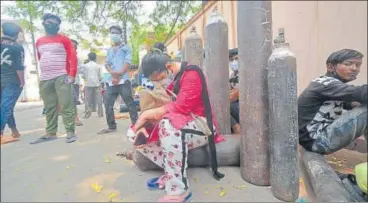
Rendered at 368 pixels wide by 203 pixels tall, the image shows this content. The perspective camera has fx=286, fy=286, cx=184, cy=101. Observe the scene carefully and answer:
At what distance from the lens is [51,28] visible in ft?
1.99

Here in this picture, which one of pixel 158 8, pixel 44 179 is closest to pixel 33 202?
pixel 44 179

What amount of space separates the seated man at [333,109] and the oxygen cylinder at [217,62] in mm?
467

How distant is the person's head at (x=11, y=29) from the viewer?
524 mm

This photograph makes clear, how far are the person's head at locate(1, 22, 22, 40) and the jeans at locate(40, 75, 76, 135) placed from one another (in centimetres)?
12

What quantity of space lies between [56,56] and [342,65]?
1363 millimetres

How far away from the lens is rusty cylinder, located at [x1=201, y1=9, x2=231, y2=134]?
67.1 inches

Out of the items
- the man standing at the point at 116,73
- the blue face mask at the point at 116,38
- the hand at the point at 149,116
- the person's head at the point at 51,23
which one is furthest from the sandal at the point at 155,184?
the person's head at the point at 51,23

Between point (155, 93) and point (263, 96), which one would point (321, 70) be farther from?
point (155, 93)

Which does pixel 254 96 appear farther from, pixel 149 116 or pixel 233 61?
pixel 233 61

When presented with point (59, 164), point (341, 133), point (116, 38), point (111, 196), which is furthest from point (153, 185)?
point (341, 133)

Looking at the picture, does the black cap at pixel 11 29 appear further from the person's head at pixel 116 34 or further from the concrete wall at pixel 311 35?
the concrete wall at pixel 311 35

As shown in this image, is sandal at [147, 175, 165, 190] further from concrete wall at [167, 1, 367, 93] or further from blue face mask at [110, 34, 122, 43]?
blue face mask at [110, 34, 122, 43]

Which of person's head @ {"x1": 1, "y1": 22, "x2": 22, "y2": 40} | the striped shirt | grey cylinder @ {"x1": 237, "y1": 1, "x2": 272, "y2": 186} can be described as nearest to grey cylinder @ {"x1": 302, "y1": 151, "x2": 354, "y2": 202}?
grey cylinder @ {"x1": 237, "y1": 1, "x2": 272, "y2": 186}

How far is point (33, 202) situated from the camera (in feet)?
2.00
